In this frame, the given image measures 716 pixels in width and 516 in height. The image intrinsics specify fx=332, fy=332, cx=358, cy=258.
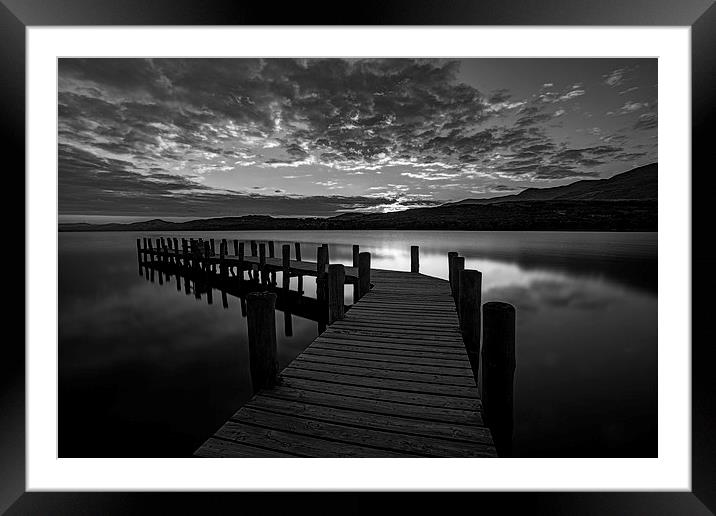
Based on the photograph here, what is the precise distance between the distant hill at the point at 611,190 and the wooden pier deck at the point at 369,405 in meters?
22.2

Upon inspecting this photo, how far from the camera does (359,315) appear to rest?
216 inches

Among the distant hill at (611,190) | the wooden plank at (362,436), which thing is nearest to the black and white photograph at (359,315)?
the wooden plank at (362,436)

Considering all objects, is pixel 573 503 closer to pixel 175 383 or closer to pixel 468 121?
pixel 175 383

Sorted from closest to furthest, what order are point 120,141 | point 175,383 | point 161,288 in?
point 175,383 < point 120,141 < point 161,288

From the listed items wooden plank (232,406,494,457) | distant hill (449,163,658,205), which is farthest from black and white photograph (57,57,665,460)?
distant hill (449,163,658,205)

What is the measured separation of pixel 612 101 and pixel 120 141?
63.3ft

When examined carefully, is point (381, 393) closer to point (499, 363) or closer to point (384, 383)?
point (384, 383)

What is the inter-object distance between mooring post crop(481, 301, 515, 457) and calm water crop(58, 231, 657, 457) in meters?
2.44

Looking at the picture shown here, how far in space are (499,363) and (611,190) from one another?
55.4 meters

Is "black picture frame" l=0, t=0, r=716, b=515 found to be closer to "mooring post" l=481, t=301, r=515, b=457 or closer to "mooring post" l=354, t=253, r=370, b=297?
"mooring post" l=481, t=301, r=515, b=457

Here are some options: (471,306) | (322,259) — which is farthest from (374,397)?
(322,259)

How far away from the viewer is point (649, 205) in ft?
104

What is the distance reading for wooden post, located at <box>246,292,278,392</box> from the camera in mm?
2832
